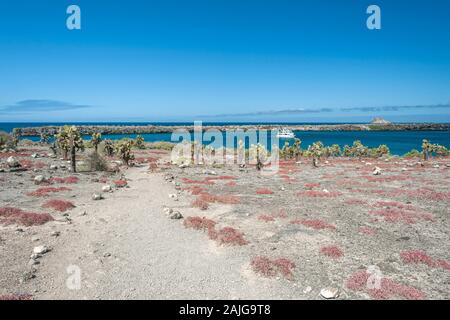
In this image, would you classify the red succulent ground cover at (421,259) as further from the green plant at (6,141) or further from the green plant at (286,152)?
the green plant at (6,141)

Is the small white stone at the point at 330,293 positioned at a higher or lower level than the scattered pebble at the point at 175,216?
lower

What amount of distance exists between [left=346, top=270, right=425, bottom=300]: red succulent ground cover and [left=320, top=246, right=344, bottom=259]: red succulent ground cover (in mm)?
2818

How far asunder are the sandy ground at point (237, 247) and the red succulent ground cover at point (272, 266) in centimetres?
7

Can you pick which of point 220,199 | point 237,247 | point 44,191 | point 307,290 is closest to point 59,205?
point 44,191

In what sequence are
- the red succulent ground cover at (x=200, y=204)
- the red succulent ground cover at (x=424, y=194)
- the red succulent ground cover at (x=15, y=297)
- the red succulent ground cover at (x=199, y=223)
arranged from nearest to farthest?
the red succulent ground cover at (x=15, y=297) < the red succulent ground cover at (x=199, y=223) < the red succulent ground cover at (x=200, y=204) < the red succulent ground cover at (x=424, y=194)

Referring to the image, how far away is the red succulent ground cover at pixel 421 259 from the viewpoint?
55.5 ft

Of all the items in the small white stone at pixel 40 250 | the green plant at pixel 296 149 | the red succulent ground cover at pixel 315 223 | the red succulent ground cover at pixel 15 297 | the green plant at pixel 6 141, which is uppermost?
the green plant at pixel 6 141

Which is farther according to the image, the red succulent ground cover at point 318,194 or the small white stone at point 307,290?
the red succulent ground cover at point 318,194

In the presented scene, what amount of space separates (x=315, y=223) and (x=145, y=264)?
44.2 feet

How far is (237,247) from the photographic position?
1945 cm

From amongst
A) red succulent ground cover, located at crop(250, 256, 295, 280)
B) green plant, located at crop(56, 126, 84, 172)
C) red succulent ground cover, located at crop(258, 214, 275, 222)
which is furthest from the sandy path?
green plant, located at crop(56, 126, 84, 172)

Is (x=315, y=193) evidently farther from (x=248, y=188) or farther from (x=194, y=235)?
(x=194, y=235)

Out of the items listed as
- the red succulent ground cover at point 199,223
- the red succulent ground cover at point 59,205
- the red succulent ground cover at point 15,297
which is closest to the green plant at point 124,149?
the red succulent ground cover at point 59,205

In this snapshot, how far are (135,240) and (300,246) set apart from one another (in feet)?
34.5
